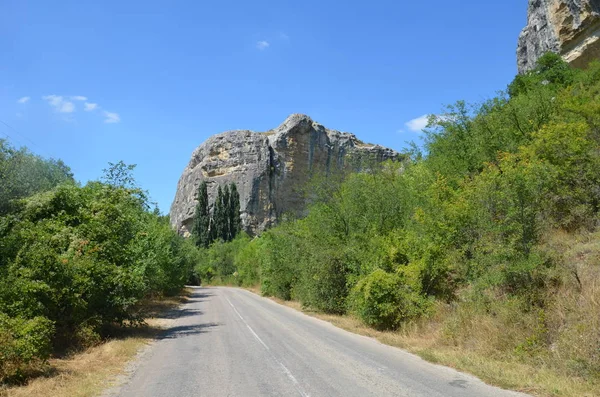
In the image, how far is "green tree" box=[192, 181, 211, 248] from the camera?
87125 mm

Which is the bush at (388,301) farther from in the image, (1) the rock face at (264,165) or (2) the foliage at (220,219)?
(1) the rock face at (264,165)

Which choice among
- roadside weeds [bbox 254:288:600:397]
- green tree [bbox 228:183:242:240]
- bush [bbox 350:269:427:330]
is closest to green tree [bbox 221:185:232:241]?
green tree [bbox 228:183:242:240]

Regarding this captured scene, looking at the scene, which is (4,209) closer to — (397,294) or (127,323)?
(127,323)

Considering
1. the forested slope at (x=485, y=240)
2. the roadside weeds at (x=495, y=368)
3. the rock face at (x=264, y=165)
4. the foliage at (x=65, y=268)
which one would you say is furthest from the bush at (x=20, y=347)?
the rock face at (x=264, y=165)

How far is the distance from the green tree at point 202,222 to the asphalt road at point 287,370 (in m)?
73.6

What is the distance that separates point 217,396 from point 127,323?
38.5 ft

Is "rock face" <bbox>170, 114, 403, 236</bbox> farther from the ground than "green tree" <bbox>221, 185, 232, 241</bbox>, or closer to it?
farther from the ground

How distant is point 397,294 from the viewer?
52.0 ft

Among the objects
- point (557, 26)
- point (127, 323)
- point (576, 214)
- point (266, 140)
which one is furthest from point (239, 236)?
point (576, 214)

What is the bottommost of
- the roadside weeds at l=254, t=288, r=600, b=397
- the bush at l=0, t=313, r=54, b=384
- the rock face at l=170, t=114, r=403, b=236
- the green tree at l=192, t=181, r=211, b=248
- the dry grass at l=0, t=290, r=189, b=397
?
the dry grass at l=0, t=290, r=189, b=397

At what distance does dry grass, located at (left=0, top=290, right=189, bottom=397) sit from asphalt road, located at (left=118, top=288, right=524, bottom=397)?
1.71 feet

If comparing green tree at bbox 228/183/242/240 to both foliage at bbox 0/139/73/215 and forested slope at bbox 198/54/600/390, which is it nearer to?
forested slope at bbox 198/54/600/390

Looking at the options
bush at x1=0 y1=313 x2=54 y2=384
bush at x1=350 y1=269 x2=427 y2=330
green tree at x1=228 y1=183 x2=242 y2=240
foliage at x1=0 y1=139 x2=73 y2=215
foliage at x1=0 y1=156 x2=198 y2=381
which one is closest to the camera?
bush at x1=0 y1=313 x2=54 y2=384

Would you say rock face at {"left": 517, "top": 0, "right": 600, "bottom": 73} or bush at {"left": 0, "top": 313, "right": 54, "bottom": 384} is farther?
rock face at {"left": 517, "top": 0, "right": 600, "bottom": 73}
